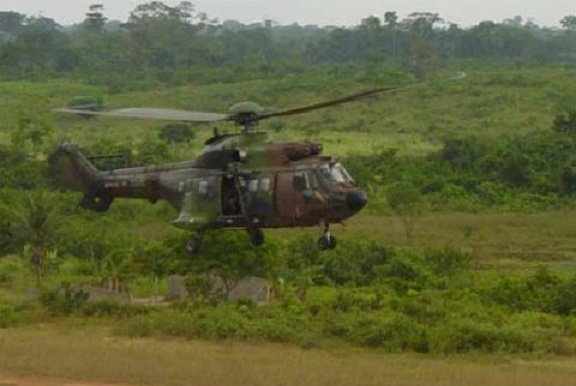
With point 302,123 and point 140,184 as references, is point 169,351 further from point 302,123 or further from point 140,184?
point 302,123

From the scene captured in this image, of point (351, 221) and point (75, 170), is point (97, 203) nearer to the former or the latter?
point (75, 170)

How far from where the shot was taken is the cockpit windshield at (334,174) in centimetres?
1991

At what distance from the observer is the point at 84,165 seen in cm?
2208

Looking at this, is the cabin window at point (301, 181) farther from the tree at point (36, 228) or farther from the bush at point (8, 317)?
the tree at point (36, 228)

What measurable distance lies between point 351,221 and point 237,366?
24.4 metres

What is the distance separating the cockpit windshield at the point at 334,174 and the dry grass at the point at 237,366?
2698mm

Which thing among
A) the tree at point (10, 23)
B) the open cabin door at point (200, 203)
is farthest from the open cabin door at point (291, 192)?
the tree at point (10, 23)

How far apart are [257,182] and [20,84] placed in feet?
219

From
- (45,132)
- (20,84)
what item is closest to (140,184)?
(45,132)

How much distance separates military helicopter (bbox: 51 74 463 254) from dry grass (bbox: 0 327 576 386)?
1.82 meters

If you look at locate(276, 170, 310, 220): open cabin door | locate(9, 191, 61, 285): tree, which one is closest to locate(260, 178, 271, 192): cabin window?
locate(276, 170, 310, 220): open cabin door

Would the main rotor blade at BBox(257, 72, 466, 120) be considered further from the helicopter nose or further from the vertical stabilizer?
the vertical stabilizer

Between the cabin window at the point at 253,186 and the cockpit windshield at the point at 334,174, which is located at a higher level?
the cockpit windshield at the point at 334,174

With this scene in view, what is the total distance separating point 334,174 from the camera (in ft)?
65.6
